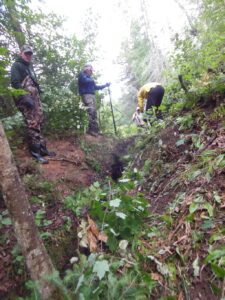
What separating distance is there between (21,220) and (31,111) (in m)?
3.44

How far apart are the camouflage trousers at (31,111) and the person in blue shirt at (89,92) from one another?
7.59ft

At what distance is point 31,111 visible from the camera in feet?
14.1

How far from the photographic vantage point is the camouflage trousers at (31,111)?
166 inches

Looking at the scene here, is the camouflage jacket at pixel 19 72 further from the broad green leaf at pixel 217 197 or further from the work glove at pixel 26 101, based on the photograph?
the broad green leaf at pixel 217 197

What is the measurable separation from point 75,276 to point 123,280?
1.20 feet

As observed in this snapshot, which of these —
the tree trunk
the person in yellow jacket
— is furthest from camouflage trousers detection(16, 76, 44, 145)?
the person in yellow jacket

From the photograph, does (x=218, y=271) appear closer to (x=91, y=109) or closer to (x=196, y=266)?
(x=196, y=266)

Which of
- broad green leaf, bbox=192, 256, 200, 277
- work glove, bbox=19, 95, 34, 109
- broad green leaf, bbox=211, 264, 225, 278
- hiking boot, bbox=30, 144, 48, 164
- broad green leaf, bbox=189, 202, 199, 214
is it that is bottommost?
hiking boot, bbox=30, 144, 48, 164

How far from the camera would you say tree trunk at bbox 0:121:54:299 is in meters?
1.38

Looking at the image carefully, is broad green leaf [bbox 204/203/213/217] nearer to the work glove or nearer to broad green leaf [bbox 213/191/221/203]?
broad green leaf [bbox 213/191/221/203]

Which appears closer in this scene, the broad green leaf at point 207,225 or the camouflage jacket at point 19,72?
the broad green leaf at point 207,225

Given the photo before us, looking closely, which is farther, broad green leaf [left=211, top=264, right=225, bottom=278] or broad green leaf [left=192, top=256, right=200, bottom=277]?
broad green leaf [left=192, top=256, right=200, bottom=277]

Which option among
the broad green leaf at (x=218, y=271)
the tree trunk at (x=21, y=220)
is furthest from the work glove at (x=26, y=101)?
the broad green leaf at (x=218, y=271)

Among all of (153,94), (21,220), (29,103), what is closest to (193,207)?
(21,220)
